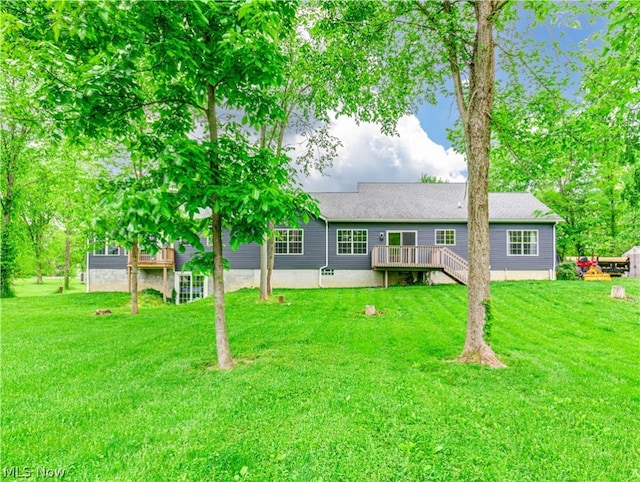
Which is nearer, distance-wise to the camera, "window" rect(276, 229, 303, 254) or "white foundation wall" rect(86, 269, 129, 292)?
"window" rect(276, 229, 303, 254)

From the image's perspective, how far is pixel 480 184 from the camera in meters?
5.13

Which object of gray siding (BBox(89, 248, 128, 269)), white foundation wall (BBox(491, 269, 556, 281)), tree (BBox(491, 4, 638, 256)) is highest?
tree (BBox(491, 4, 638, 256))

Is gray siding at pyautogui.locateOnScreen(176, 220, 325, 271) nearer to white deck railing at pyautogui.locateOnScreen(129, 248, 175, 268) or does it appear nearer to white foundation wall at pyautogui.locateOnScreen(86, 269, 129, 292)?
white deck railing at pyautogui.locateOnScreen(129, 248, 175, 268)

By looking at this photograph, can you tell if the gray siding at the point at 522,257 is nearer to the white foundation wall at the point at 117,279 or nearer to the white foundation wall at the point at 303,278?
the white foundation wall at the point at 303,278

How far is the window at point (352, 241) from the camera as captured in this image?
55.5 ft

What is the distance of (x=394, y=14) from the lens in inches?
223

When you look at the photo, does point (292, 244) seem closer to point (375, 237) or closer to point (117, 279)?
point (375, 237)

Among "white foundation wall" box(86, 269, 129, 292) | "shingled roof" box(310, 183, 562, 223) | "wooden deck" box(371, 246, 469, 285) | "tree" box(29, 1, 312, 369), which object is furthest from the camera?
"white foundation wall" box(86, 269, 129, 292)

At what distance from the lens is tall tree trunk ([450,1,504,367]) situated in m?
5.09

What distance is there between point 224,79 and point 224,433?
439 cm

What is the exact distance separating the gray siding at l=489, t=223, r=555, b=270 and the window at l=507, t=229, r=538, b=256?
6.3 inches

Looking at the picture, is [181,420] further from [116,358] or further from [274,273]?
[274,273]

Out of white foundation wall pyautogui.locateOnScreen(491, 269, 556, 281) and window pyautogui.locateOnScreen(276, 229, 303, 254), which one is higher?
window pyautogui.locateOnScreen(276, 229, 303, 254)

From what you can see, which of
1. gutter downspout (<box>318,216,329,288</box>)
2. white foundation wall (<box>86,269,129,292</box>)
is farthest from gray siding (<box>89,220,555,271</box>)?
white foundation wall (<box>86,269,129,292</box>)
